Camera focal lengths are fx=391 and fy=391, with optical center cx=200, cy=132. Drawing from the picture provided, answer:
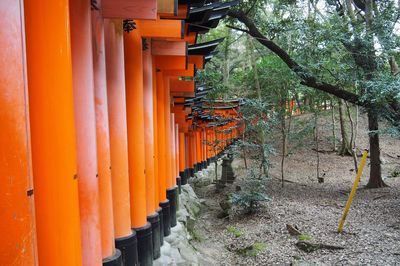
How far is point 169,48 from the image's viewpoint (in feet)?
19.9

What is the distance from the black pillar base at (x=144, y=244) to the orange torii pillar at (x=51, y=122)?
2.69 m

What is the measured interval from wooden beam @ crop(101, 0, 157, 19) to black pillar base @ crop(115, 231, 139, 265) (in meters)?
2.36

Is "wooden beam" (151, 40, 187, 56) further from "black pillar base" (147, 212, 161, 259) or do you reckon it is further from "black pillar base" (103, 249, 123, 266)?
"black pillar base" (103, 249, 123, 266)

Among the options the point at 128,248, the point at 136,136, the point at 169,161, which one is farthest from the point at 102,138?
the point at 169,161

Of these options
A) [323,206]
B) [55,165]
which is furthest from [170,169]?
[55,165]

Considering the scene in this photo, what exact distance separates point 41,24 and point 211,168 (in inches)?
957

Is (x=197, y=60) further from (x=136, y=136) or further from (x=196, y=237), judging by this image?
(x=196, y=237)

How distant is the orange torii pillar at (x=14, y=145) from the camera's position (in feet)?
5.75

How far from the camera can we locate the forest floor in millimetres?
7086

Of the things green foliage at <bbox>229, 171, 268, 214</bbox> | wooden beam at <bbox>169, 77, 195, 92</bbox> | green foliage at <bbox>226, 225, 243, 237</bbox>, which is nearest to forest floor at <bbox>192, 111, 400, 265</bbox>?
green foliage at <bbox>226, 225, 243, 237</bbox>

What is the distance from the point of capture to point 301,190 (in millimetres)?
14039

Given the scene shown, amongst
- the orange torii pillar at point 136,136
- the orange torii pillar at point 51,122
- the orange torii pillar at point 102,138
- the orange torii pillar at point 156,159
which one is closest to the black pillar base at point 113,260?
the orange torii pillar at point 102,138

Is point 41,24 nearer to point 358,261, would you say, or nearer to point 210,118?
point 358,261

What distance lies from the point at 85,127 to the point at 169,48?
10.8 feet
